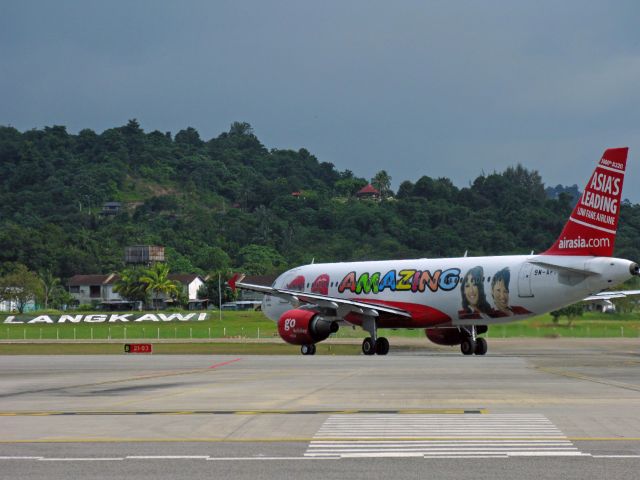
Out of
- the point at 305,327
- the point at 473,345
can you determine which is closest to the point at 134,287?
the point at 305,327

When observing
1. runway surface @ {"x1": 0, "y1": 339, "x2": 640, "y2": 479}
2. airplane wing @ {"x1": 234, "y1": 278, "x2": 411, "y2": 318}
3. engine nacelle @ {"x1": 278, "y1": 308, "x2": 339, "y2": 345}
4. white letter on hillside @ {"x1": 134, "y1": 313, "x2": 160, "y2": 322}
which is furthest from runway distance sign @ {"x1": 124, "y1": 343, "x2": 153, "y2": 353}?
white letter on hillside @ {"x1": 134, "y1": 313, "x2": 160, "y2": 322}

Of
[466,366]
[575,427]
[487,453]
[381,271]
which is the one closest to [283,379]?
[466,366]

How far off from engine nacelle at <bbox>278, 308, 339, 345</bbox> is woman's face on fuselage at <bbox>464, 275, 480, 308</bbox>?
7.15 metres

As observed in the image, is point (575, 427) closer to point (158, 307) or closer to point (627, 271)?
point (627, 271)

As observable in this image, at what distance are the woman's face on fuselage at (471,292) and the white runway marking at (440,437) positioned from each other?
29.1m

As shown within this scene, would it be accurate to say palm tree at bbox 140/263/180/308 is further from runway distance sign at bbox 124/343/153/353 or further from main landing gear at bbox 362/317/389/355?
main landing gear at bbox 362/317/389/355

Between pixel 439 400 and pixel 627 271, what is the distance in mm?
22398

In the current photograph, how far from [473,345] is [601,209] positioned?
31.3ft

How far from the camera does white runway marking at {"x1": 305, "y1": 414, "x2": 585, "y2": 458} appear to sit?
14083 millimetres

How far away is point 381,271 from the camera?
5366 centimetres

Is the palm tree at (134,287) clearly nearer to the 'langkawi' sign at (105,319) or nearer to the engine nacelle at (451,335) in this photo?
the 'langkawi' sign at (105,319)

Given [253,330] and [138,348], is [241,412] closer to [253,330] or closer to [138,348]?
[138,348]

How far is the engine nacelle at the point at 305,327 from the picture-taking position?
5197 centimetres

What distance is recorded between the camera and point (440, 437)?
623 inches
